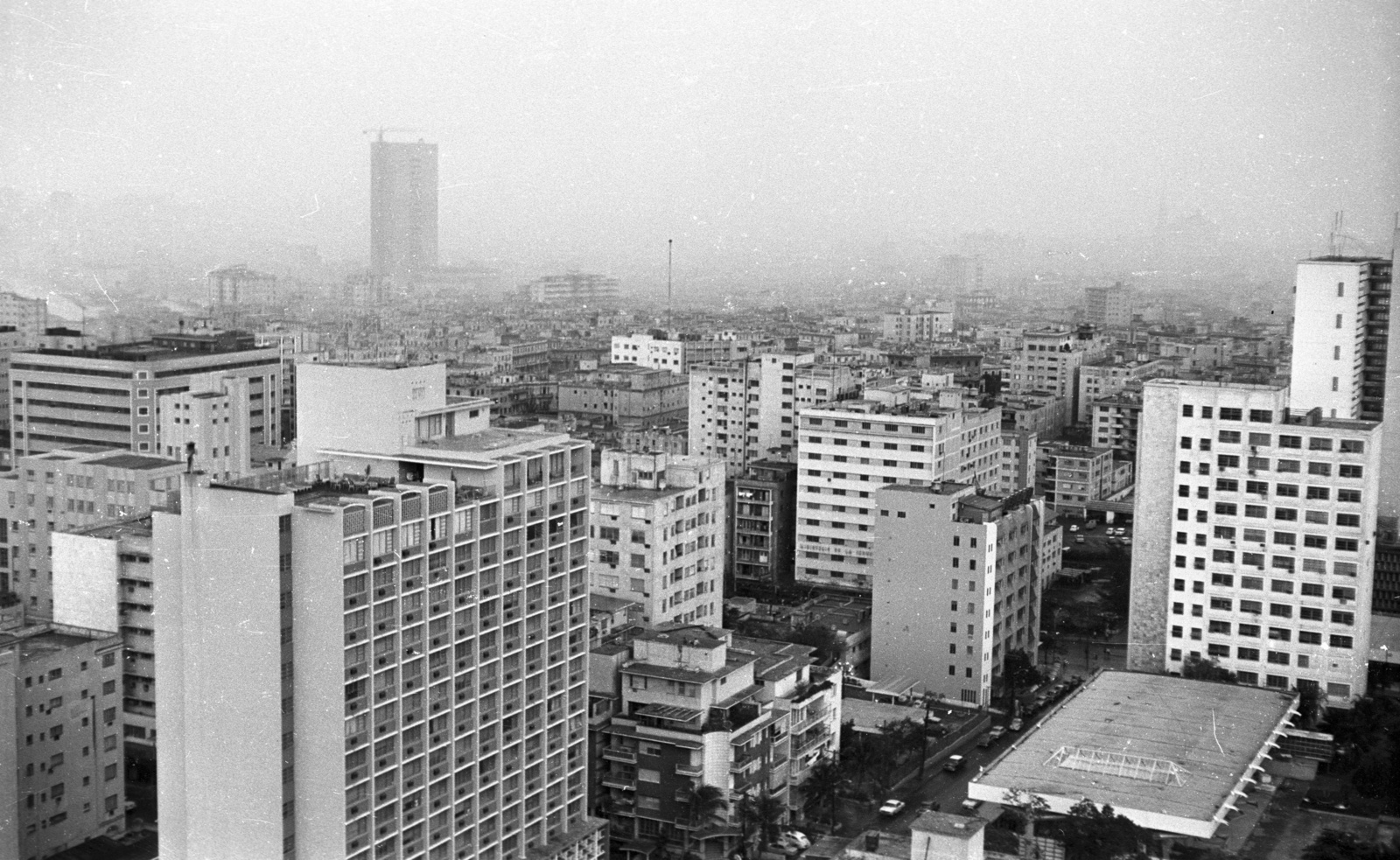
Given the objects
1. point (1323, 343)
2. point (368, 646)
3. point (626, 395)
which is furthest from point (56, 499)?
point (626, 395)

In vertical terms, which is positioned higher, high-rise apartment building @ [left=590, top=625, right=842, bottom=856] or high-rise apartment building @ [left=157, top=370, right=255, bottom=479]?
high-rise apartment building @ [left=157, top=370, right=255, bottom=479]

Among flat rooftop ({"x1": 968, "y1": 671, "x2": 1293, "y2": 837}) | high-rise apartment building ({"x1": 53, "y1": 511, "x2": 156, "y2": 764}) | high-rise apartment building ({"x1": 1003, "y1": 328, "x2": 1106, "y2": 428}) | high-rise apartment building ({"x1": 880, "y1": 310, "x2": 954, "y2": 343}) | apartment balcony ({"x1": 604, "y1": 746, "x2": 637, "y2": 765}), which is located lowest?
apartment balcony ({"x1": 604, "y1": 746, "x2": 637, "y2": 765})

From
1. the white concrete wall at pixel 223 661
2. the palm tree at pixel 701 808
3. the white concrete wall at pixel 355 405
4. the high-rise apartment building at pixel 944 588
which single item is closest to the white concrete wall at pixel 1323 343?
the high-rise apartment building at pixel 944 588

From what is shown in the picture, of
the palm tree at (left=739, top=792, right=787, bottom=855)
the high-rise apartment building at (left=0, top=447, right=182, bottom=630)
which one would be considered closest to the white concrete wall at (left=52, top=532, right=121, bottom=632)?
the high-rise apartment building at (left=0, top=447, right=182, bottom=630)

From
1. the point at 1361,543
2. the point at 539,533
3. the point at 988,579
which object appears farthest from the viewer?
the point at 988,579

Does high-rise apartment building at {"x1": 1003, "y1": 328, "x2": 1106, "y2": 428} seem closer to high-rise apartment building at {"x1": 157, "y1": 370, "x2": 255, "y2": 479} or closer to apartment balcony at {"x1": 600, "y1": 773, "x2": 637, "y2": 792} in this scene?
high-rise apartment building at {"x1": 157, "y1": 370, "x2": 255, "y2": 479}

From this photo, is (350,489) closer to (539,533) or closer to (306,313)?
(539,533)

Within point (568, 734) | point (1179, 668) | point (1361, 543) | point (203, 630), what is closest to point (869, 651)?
point (1179, 668)
